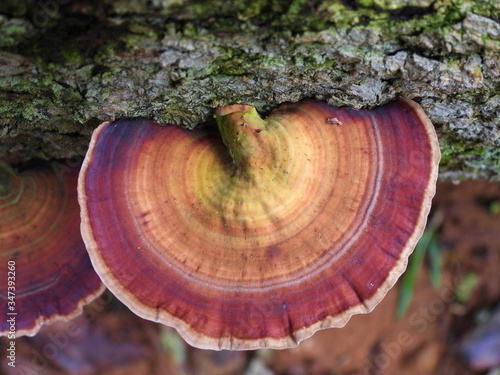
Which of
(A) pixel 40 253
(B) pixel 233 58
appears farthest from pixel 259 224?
(A) pixel 40 253

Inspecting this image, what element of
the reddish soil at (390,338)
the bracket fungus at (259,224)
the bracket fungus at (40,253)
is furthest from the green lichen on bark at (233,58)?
the reddish soil at (390,338)

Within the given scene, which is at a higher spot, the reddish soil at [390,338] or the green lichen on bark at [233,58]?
the green lichen on bark at [233,58]

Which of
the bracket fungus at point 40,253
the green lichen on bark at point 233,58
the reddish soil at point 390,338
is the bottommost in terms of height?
the reddish soil at point 390,338

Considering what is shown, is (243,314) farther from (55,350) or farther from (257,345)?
(55,350)

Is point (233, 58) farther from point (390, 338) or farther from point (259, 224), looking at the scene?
point (390, 338)

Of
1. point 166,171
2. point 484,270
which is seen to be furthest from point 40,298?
point 484,270

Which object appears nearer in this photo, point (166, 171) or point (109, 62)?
point (109, 62)

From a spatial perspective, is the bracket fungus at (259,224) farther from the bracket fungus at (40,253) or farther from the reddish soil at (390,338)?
the reddish soil at (390,338)
